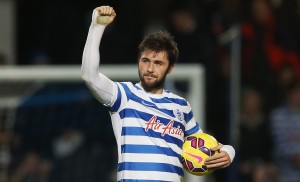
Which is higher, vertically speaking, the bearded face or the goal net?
the bearded face

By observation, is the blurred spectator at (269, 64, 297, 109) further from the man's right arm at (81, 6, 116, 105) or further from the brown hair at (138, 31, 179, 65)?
the man's right arm at (81, 6, 116, 105)

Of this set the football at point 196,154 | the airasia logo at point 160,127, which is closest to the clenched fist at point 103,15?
the airasia logo at point 160,127

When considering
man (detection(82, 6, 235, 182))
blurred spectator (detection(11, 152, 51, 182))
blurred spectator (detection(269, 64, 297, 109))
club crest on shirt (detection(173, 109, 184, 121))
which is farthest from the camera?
blurred spectator (detection(269, 64, 297, 109))

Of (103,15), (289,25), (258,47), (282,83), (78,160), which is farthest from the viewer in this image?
(289,25)

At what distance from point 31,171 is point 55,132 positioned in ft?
2.26

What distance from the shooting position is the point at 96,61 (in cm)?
722

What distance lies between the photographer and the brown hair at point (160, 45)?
7.48m

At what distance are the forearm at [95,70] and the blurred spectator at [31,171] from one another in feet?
15.6

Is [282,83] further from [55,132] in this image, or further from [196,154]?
[196,154]

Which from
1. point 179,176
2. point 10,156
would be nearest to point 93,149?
point 10,156

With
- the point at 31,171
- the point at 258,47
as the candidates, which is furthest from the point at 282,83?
the point at 31,171

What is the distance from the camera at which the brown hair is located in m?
7.48

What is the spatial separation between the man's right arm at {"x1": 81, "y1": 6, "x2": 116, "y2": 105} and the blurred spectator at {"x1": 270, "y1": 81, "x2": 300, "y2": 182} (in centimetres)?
531

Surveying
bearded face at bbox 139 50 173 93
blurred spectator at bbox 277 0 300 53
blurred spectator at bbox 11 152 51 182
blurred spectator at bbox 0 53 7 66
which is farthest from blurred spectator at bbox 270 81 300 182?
bearded face at bbox 139 50 173 93
